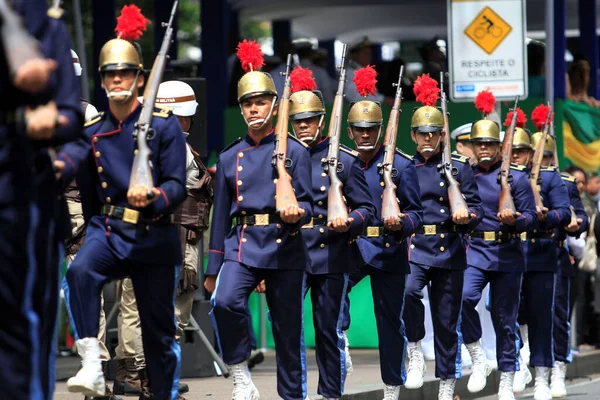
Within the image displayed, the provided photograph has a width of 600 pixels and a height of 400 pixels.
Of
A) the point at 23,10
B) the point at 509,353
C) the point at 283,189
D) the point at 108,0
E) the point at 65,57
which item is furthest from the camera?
the point at 108,0

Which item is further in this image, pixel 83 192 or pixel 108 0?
pixel 108 0

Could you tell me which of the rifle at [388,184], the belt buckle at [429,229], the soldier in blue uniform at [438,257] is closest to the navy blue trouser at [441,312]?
the soldier in blue uniform at [438,257]

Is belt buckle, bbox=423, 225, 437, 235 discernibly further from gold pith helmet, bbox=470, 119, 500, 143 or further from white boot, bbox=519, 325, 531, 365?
white boot, bbox=519, 325, 531, 365

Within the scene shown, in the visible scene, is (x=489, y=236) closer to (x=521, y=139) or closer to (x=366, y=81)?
(x=521, y=139)

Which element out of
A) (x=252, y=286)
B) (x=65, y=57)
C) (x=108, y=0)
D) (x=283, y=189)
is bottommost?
(x=252, y=286)

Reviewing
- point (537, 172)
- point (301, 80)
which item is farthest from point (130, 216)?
point (537, 172)

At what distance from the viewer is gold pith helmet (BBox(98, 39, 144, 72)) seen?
7688 mm

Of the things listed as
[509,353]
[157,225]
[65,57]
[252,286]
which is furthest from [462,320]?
[65,57]

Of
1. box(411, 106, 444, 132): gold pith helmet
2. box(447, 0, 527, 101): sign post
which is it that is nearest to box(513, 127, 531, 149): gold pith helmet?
box(447, 0, 527, 101): sign post

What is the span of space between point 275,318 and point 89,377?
2027mm

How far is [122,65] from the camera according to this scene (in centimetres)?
768

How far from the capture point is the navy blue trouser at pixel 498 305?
1229cm

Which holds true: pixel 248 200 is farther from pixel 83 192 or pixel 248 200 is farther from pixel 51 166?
pixel 51 166

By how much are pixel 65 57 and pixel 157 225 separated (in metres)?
1.97
